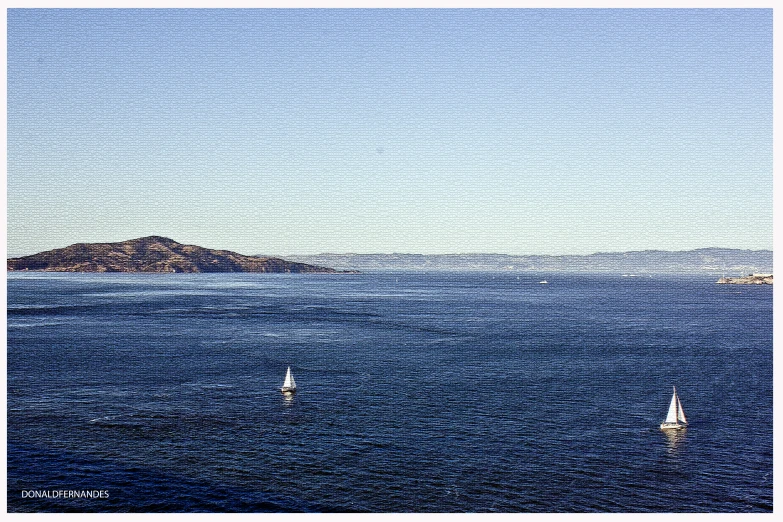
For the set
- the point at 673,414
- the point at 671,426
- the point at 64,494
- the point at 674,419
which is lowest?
the point at 64,494

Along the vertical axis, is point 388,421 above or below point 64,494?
above

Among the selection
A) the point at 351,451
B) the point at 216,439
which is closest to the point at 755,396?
the point at 351,451

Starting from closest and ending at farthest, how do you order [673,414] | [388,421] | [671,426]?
[671,426]
[673,414]
[388,421]

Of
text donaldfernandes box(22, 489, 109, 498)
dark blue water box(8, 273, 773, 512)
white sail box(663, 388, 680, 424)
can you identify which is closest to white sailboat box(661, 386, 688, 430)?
white sail box(663, 388, 680, 424)

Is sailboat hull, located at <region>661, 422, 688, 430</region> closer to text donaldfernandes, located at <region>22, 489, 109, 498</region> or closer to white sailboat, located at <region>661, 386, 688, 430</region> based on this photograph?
white sailboat, located at <region>661, 386, 688, 430</region>

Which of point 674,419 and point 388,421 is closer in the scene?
point 674,419

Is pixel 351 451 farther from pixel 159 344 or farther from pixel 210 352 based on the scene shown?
pixel 159 344

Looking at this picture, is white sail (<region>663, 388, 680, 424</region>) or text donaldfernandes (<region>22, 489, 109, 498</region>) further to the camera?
white sail (<region>663, 388, 680, 424</region>)

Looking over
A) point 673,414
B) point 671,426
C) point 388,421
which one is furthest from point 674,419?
point 388,421

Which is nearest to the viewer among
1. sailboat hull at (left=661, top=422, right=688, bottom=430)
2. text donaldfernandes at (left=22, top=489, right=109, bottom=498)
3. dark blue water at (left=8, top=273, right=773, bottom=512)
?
text donaldfernandes at (left=22, top=489, right=109, bottom=498)

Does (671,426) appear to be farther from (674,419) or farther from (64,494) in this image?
(64,494)
